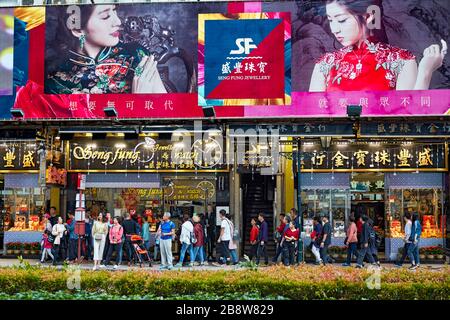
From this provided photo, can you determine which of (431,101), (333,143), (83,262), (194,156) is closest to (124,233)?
(83,262)

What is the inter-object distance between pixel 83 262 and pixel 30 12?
761 centimetres

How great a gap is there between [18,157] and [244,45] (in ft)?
28.8

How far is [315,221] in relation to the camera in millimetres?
19750

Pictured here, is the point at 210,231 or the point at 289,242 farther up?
the point at 210,231

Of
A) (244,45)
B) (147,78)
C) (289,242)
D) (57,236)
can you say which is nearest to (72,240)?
(57,236)

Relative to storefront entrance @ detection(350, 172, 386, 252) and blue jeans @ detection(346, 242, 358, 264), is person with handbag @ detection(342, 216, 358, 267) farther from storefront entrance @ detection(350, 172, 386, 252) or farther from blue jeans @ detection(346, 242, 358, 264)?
storefront entrance @ detection(350, 172, 386, 252)

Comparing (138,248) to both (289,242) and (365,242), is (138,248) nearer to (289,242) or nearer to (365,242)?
(289,242)

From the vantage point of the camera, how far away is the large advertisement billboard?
18.5m

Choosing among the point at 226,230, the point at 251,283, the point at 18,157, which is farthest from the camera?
the point at 18,157

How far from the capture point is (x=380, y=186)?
2170 cm
